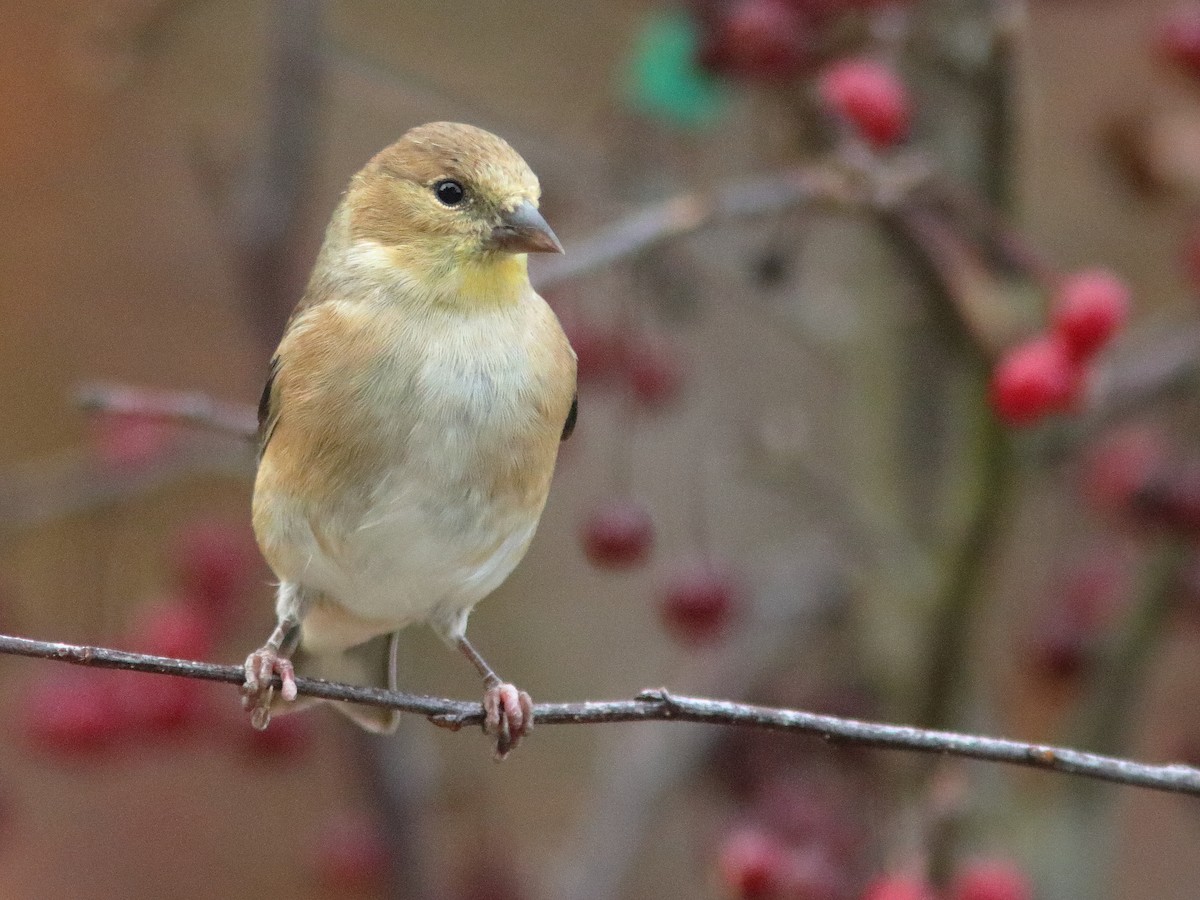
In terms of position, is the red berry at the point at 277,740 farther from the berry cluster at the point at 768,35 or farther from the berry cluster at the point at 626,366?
the berry cluster at the point at 768,35

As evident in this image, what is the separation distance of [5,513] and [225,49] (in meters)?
1.78

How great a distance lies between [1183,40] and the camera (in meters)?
3.50

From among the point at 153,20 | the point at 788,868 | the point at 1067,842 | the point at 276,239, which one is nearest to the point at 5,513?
the point at 276,239

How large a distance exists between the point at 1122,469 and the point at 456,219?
192 cm

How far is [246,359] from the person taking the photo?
553 centimetres

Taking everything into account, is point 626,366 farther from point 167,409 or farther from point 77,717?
point 77,717

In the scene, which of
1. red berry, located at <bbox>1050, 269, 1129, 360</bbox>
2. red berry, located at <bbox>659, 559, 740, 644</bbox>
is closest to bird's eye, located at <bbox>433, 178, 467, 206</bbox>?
red berry, located at <bbox>1050, 269, 1129, 360</bbox>

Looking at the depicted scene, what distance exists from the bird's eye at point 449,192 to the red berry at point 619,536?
890 millimetres

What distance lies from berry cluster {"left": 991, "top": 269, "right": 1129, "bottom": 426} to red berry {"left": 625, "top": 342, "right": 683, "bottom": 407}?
0.97 metres

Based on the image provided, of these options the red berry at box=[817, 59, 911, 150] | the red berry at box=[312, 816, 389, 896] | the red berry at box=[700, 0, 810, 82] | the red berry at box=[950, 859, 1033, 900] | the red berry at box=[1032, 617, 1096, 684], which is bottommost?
the red berry at box=[950, 859, 1033, 900]

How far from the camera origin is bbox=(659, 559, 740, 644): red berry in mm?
3447

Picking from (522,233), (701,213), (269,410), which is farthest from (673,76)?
(269,410)

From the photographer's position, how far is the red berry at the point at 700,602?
3447 millimetres

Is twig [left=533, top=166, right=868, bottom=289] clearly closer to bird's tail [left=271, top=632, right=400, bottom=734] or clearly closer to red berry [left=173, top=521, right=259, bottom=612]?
bird's tail [left=271, top=632, right=400, bottom=734]
